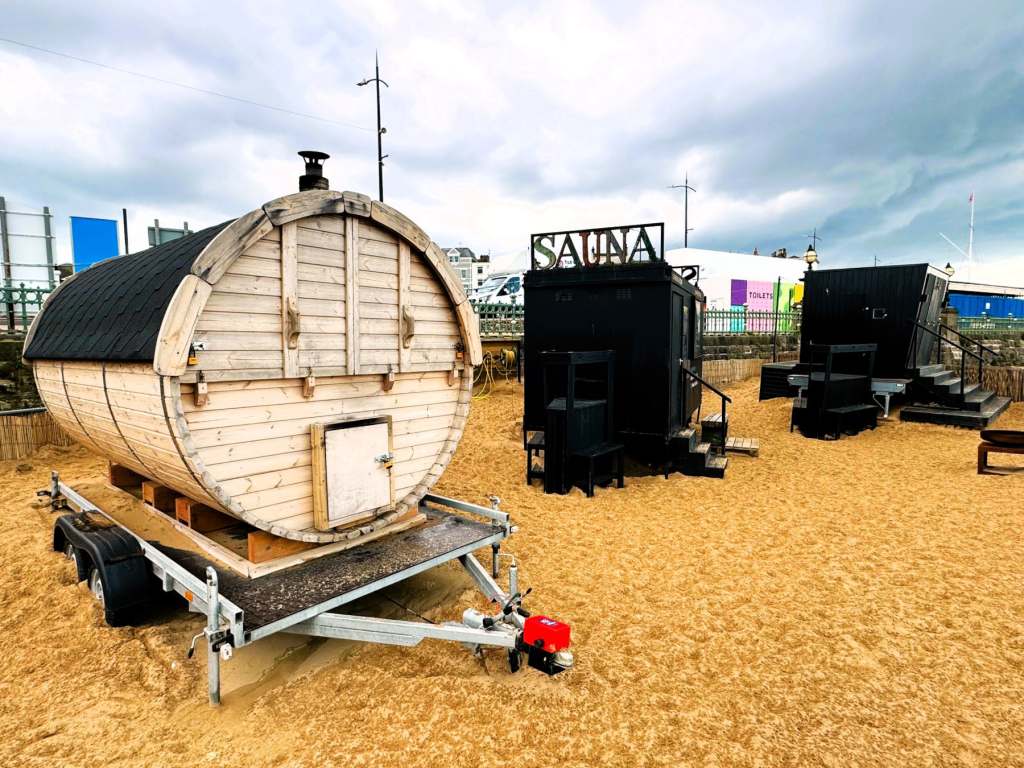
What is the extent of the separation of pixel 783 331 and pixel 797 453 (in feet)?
60.5

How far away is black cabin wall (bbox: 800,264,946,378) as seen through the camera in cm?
1406

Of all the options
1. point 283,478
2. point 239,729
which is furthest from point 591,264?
point 239,729

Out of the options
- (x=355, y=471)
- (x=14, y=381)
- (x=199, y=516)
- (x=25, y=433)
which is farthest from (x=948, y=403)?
(x=14, y=381)

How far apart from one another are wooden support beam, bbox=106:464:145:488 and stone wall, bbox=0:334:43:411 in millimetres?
5514

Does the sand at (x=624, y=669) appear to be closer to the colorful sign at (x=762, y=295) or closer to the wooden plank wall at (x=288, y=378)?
the wooden plank wall at (x=288, y=378)

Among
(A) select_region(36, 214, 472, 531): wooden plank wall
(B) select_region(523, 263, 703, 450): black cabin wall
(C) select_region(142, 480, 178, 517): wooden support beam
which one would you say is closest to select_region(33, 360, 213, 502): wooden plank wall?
(A) select_region(36, 214, 472, 531): wooden plank wall

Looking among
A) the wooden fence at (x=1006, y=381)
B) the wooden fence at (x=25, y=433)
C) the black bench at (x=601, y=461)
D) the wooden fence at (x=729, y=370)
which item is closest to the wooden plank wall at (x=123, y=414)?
the wooden fence at (x=25, y=433)

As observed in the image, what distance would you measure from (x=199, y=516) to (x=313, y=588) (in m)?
1.41

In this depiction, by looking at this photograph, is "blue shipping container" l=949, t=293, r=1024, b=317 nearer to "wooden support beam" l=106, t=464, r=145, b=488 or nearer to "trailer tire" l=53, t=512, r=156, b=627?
"wooden support beam" l=106, t=464, r=145, b=488

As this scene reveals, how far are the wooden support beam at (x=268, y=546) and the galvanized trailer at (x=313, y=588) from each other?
174mm

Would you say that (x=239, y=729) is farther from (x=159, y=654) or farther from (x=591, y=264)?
(x=591, y=264)

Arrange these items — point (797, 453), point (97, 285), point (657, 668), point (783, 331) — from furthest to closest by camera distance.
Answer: point (783, 331) < point (797, 453) < point (97, 285) < point (657, 668)

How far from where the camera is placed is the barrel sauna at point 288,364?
Result: 142 inches

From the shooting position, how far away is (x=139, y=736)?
10.6 ft
